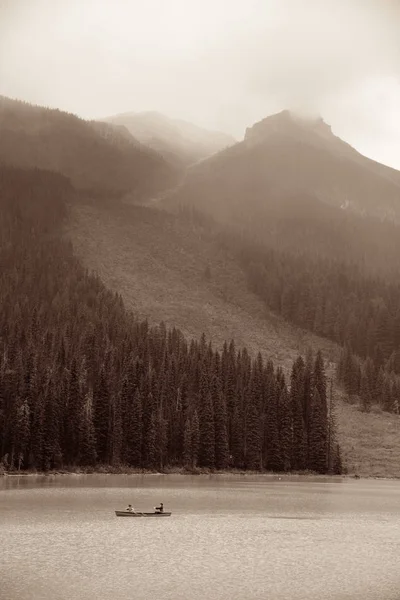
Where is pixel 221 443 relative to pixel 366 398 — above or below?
below

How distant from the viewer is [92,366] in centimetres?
15425

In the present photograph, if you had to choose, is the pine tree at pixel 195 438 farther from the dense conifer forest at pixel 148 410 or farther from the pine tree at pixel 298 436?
the pine tree at pixel 298 436

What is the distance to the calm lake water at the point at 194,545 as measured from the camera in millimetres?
40688

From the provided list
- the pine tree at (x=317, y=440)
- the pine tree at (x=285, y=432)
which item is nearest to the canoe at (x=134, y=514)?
the pine tree at (x=285, y=432)

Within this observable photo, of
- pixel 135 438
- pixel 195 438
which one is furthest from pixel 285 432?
pixel 135 438

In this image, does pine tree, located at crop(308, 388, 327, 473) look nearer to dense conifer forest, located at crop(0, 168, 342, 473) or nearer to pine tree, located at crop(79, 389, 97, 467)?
dense conifer forest, located at crop(0, 168, 342, 473)

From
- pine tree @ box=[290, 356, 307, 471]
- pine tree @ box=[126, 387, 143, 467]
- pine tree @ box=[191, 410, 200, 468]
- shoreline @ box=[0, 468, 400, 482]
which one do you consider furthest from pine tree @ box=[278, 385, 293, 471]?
pine tree @ box=[126, 387, 143, 467]

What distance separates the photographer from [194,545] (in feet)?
180

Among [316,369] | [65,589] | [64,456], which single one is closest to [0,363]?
[64,456]

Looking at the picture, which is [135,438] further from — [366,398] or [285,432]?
[366,398]

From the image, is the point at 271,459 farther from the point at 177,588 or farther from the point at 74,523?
the point at 177,588

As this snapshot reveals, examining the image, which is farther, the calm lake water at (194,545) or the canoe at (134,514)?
the canoe at (134,514)

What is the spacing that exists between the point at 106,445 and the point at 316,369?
60.8 meters

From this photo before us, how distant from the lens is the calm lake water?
40.7 meters
